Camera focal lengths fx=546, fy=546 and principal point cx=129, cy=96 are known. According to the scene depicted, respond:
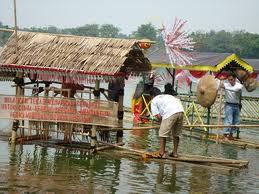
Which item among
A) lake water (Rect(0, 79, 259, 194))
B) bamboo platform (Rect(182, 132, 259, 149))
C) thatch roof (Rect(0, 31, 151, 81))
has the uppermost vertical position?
thatch roof (Rect(0, 31, 151, 81))

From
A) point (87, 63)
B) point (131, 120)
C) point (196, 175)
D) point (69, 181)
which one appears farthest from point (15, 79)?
point (131, 120)

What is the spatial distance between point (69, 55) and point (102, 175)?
3.22m

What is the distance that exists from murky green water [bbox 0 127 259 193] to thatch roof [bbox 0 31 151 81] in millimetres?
1871

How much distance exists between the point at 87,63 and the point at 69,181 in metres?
3.26

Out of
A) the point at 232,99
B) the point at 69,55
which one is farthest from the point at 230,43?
the point at 69,55

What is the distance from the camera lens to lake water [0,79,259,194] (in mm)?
9250

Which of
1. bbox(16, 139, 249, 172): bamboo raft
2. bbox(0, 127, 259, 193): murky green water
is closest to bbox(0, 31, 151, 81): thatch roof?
bbox(16, 139, 249, 172): bamboo raft

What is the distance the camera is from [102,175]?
10344mm

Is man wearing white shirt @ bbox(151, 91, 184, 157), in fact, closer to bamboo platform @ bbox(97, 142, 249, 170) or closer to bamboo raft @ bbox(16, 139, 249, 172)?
bamboo platform @ bbox(97, 142, 249, 170)

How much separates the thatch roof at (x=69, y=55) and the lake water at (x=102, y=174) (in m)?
1.87

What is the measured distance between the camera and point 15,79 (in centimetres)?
1301

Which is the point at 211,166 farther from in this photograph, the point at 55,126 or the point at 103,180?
the point at 55,126

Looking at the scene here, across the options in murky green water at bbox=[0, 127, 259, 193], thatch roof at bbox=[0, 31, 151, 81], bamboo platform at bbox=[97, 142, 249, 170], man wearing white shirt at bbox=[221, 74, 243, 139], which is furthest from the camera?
man wearing white shirt at bbox=[221, 74, 243, 139]

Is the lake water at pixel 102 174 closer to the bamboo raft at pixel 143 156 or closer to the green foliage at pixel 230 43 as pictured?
the bamboo raft at pixel 143 156
